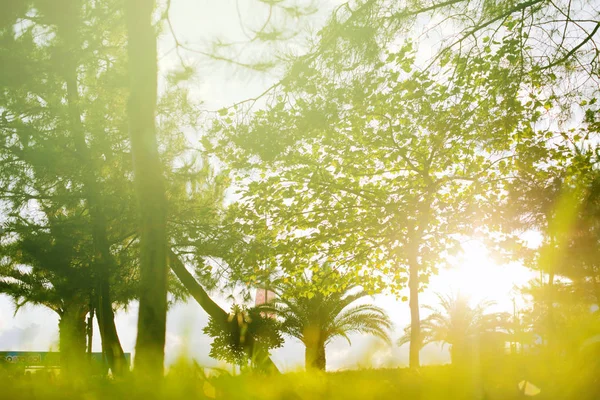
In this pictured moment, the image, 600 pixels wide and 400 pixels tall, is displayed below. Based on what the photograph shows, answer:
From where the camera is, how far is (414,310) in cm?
1438

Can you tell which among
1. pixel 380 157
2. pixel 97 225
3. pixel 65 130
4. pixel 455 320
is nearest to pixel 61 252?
pixel 97 225

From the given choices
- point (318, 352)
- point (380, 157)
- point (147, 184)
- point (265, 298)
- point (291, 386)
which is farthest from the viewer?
point (265, 298)

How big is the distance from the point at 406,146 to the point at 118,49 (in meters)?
6.01

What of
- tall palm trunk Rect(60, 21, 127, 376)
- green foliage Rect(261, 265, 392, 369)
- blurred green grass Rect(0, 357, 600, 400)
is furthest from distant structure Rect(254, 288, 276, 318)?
blurred green grass Rect(0, 357, 600, 400)

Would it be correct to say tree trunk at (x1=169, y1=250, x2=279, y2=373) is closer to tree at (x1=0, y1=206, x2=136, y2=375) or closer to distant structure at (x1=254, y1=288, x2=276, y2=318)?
tree at (x1=0, y1=206, x2=136, y2=375)

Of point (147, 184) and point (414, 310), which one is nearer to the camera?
point (147, 184)

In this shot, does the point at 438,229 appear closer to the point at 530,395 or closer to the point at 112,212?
the point at 112,212

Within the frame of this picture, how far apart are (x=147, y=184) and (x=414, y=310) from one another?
1118cm

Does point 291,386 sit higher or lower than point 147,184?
lower

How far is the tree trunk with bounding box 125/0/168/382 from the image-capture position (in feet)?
14.4

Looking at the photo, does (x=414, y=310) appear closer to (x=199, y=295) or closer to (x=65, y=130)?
(x=199, y=295)

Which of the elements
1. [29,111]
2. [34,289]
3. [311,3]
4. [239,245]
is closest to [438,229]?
[239,245]

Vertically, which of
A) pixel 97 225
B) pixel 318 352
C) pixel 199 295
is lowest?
pixel 318 352

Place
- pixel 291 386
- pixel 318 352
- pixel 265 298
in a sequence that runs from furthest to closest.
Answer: pixel 265 298, pixel 318 352, pixel 291 386
